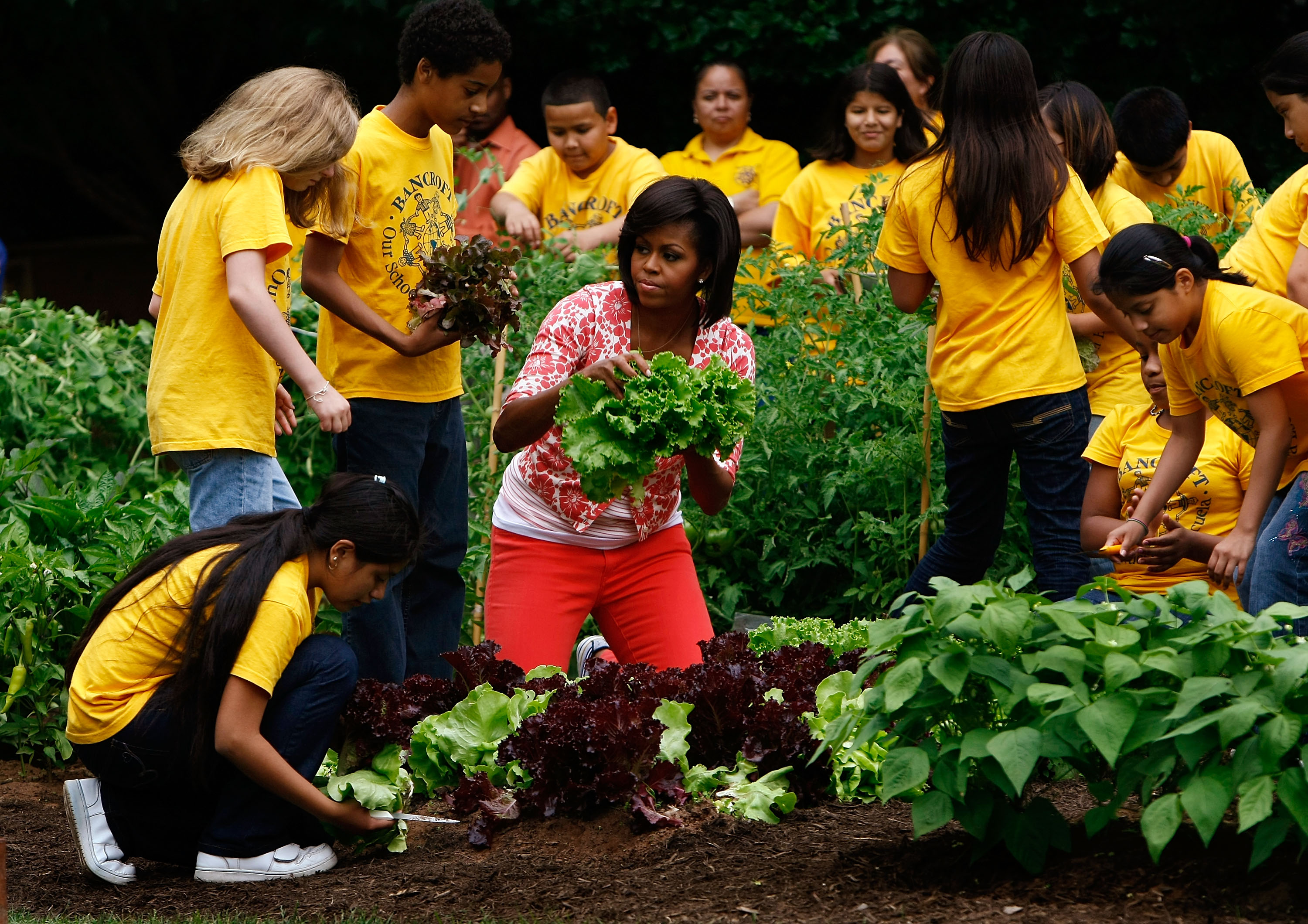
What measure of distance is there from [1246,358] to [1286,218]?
107 cm

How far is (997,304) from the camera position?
447 centimetres

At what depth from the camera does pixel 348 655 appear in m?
3.55

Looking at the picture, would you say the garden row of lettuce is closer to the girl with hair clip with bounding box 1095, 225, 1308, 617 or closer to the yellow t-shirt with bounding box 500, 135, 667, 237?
the girl with hair clip with bounding box 1095, 225, 1308, 617

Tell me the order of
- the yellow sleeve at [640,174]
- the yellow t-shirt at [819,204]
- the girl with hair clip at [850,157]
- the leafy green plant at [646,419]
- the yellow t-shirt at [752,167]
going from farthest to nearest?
the yellow t-shirt at [752,167]
the yellow sleeve at [640,174]
the yellow t-shirt at [819,204]
the girl with hair clip at [850,157]
the leafy green plant at [646,419]

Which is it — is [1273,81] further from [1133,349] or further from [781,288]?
[781,288]

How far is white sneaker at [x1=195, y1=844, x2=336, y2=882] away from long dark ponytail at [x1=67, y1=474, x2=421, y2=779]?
0.78ft

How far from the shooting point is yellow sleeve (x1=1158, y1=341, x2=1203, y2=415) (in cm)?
401

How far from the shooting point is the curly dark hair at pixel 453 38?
423cm

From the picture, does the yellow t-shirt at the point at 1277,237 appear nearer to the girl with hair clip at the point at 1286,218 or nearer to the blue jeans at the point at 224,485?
the girl with hair clip at the point at 1286,218

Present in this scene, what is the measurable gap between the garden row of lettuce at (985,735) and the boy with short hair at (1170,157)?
10.4ft

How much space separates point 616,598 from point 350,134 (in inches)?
64.2

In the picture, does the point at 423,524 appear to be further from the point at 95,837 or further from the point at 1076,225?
the point at 1076,225

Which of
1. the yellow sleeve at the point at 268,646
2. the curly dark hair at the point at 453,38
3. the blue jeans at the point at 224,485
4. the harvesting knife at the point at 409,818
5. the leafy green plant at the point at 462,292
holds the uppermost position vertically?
the curly dark hair at the point at 453,38

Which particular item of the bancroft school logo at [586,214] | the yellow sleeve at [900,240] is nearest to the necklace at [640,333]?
the yellow sleeve at [900,240]
